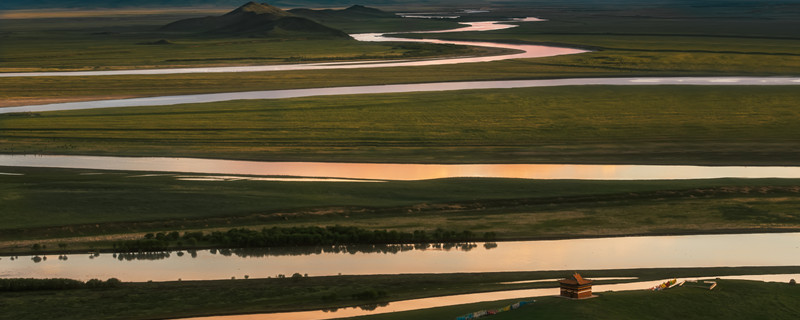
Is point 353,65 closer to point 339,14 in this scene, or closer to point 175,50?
point 175,50

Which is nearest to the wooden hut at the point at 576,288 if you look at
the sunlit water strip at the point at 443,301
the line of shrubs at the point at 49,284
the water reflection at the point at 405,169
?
the sunlit water strip at the point at 443,301

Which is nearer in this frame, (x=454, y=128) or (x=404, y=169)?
(x=404, y=169)

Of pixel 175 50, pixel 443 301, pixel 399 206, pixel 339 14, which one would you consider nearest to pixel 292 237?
pixel 399 206

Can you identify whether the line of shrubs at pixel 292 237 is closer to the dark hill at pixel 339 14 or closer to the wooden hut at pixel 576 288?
the wooden hut at pixel 576 288

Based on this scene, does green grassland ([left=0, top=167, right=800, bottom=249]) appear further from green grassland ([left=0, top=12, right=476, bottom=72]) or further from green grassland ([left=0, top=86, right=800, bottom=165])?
green grassland ([left=0, top=12, right=476, bottom=72])

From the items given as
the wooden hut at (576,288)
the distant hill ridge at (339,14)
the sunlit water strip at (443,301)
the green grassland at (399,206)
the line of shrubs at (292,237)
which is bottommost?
the distant hill ridge at (339,14)

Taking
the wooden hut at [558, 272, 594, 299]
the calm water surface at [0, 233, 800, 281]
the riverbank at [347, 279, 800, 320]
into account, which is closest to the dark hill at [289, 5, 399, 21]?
the calm water surface at [0, 233, 800, 281]
